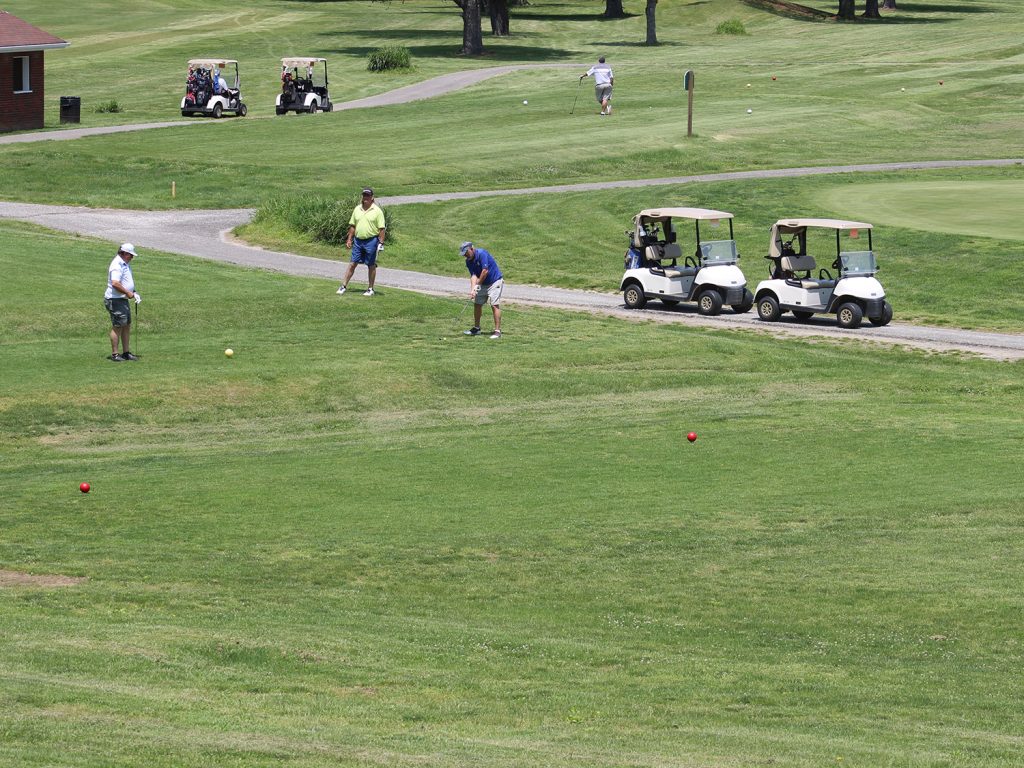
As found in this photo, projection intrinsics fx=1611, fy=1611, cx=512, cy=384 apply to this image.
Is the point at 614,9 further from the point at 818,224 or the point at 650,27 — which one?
the point at 818,224

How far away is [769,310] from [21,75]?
38325 mm

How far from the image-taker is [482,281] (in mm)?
27469

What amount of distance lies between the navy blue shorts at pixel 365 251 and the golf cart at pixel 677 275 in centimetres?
518

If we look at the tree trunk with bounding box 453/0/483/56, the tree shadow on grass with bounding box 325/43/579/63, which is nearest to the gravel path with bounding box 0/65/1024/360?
the tree shadow on grass with bounding box 325/43/579/63

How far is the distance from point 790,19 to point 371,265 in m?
84.0

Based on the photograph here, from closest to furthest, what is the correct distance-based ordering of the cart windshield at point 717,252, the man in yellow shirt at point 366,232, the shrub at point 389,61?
the man in yellow shirt at point 366,232 < the cart windshield at point 717,252 < the shrub at point 389,61

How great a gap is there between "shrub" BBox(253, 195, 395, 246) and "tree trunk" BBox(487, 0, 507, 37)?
64.0 metres

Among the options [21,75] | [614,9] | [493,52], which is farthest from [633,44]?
[21,75]

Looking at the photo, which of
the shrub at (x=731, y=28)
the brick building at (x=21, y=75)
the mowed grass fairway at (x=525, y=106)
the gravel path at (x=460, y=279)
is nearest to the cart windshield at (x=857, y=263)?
the gravel path at (x=460, y=279)

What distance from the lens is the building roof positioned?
5862 cm

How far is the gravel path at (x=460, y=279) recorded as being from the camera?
3014 centimetres

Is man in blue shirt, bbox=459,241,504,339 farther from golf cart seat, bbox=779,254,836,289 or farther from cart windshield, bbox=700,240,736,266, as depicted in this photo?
golf cart seat, bbox=779,254,836,289

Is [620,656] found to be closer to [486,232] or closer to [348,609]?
[348,609]

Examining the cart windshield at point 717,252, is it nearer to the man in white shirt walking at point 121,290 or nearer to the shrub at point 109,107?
the man in white shirt walking at point 121,290
